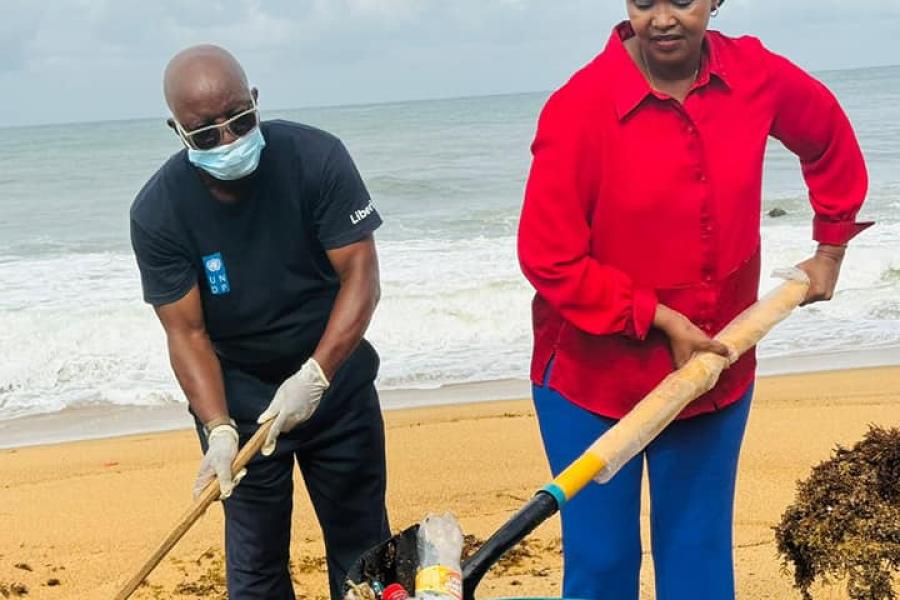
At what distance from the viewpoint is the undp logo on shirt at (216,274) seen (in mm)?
2643

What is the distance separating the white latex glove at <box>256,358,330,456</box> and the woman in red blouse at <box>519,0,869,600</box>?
1.97 ft

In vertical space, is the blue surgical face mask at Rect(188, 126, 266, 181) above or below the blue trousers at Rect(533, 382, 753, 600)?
above

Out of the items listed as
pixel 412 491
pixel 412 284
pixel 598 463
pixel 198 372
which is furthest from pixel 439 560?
pixel 412 284

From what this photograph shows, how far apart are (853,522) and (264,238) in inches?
61.3

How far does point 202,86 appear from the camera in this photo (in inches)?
96.9

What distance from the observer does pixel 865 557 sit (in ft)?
7.78

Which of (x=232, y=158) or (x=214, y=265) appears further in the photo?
(x=214, y=265)

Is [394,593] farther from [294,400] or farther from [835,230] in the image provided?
[835,230]

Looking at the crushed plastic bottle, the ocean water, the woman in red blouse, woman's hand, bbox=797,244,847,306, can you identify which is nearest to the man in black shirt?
the woman in red blouse

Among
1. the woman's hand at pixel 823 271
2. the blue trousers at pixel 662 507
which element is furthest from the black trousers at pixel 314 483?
the woman's hand at pixel 823 271

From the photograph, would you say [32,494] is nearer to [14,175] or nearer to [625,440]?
[625,440]

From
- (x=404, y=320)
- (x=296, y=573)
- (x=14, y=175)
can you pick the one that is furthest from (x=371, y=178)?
(x=296, y=573)

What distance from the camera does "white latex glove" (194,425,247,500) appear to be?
2.51 meters

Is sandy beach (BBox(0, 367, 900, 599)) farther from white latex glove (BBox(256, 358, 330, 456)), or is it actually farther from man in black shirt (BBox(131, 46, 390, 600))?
white latex glove (BBox(256, 358, 330, 456))
